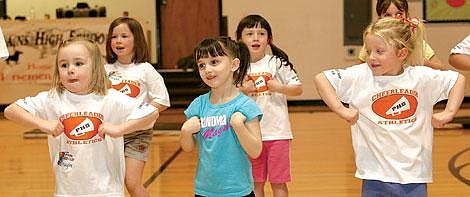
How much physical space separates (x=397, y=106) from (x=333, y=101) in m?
0.31

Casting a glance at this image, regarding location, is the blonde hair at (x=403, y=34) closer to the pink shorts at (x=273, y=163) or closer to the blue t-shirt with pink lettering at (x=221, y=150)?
the blue t-shirt with pink lettering at (x=221, y=150)

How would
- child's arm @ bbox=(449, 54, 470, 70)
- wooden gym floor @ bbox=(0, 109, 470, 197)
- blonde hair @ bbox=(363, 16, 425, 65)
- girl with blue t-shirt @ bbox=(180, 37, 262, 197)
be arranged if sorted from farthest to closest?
wooden gym floor @ bbox=(0, 109, 470, 197), child's arm @ bbox=(449, 54, 470, 70), blonde hair @ bbox=(363, 16, 425, 65), girl with blue t-shirt @ bbox=(180, 37, 262, 197)

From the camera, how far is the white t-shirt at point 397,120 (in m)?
3.63

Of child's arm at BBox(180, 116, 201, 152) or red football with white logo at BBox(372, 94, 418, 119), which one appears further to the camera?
red football with white logo at BBox(372, 94, 418, 119)

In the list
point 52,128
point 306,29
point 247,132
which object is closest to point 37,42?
point 306,29

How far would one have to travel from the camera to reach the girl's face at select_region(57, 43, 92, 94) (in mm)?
3559

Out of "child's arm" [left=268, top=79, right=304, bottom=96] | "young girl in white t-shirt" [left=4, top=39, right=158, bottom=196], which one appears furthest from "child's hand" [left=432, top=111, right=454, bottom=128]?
"child's arm" [left=268, top=79, right=304, bottom=96]

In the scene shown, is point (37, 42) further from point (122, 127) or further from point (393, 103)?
point (393, 103)

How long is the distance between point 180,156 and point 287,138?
3.46 meters

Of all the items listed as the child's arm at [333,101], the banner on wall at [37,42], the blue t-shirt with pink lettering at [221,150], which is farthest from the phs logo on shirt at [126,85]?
the banner on wall at [37,42]

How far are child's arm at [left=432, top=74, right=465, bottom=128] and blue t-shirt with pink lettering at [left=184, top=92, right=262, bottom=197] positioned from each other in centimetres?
81

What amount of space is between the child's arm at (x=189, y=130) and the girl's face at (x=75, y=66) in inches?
20.5

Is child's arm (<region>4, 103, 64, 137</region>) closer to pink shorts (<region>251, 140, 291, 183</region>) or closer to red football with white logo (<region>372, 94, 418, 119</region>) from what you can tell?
red football with white logo (<region>372, 94, 418, 119</region>)

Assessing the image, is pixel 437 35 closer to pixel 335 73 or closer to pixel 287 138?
pixel 287 138
